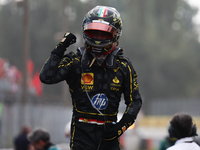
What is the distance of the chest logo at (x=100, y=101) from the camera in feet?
12.1

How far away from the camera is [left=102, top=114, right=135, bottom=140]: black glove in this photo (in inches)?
141

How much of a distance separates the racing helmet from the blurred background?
24.5 meters

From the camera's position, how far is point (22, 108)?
66.3ft

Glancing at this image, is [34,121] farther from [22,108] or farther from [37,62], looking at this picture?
[37,62]

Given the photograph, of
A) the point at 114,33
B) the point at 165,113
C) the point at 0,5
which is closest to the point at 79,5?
the point at 0,5

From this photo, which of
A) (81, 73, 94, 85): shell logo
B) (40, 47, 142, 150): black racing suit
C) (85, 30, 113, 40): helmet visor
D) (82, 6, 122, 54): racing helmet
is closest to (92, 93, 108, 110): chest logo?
(40, 47, 142, 150): black racing suit

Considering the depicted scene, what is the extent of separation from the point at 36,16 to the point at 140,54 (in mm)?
14567

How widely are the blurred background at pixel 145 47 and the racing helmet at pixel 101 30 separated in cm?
2446

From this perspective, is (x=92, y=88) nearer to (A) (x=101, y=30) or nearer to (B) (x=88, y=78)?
(B) (x=88, y=78)

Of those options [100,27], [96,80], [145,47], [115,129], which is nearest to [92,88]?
[96,80]

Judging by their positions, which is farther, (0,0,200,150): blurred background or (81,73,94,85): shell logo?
(0,0,200,150): blurred background

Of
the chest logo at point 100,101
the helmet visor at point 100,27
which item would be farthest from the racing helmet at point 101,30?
the chest logo at point 100,101

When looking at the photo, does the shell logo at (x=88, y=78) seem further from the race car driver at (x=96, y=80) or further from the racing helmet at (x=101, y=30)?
the racing helmet at (x=101, y=30)

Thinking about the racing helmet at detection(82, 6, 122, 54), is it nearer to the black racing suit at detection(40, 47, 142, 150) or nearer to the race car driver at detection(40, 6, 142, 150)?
the race car driver at detection(40, 6, 142, 150)
